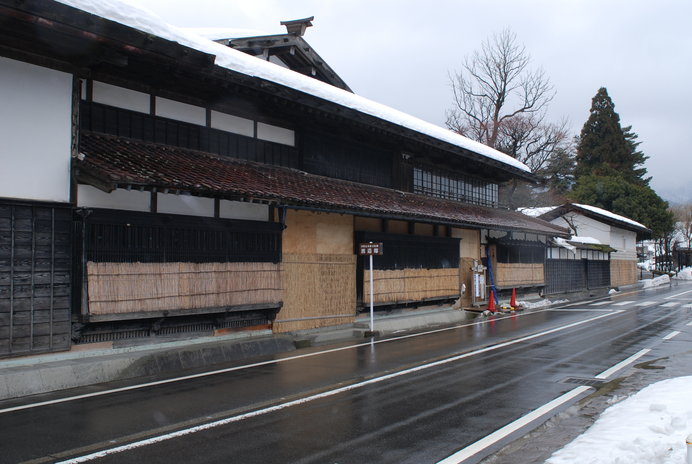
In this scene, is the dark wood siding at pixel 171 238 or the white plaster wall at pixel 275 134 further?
the white plaster wall at pixel 275 134

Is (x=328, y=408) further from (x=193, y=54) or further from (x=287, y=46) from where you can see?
(x=287, y=46)

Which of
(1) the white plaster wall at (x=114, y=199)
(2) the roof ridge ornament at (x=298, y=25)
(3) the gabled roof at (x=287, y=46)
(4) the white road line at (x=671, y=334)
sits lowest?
(4) the white road line at (x=671, y=334)

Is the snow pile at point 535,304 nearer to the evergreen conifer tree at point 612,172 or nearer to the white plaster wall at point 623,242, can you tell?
the white plaster wall at point 623,242

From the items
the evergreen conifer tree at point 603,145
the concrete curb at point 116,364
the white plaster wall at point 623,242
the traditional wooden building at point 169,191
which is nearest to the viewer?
the concrete curb at point 116,364

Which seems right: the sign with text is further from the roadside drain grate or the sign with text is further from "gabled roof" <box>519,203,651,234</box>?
"gabled roof" <box>519,203,651,234</box>

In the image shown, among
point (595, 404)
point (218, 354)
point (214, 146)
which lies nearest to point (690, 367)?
point (595, 404)

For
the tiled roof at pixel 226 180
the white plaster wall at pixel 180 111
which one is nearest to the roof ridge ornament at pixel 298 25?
the tiled roof at pixel 226 180

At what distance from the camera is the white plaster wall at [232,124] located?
13602 millimetres

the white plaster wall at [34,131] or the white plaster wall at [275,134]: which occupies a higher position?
the white plaster wall at [275,134]

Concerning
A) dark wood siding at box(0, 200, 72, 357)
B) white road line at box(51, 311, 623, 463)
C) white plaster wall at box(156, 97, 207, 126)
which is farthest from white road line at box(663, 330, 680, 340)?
dark wood siding at box(0, 200, 72, 357)

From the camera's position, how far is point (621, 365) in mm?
10203

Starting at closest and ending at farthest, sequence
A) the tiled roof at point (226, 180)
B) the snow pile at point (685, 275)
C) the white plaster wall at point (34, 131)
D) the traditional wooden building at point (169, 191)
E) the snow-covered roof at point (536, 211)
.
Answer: the white plaster wall at point (34, 131) < the traditional wooden building at point (169, 191) < the tiled roof at point (226, 180) < the snow-covered roof at point (536, 211) < the snow pile at point (685, 275)

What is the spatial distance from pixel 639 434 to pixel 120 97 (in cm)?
1106

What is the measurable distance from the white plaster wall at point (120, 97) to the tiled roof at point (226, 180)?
0.78m
